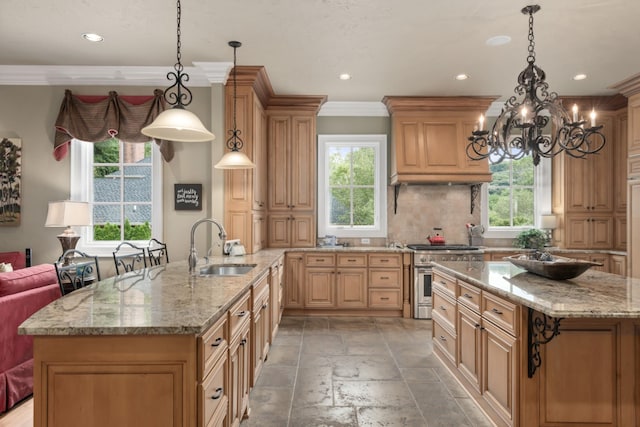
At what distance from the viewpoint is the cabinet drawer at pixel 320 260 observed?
16.0ft

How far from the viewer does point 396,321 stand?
4.71 metres

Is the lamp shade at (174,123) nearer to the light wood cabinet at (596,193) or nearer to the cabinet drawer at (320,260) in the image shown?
the cabinet drawer at (320,260)

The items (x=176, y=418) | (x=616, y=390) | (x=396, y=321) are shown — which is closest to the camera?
(x=176, y=418)

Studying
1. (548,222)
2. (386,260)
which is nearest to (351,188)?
(386,260)

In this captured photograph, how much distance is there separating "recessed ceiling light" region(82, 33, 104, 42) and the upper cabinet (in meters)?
3.31

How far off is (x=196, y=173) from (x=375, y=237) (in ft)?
8.64

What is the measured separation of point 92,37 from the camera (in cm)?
334

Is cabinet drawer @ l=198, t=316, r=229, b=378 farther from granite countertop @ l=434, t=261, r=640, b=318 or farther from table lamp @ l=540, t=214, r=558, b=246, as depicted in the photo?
table lamp @ l=540, t=214, r=558, b=246

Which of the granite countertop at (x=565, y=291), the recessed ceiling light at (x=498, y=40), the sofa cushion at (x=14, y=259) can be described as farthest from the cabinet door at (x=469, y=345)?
the sofa cushion at (x=14, y=259)

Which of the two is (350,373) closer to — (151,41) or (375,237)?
(375,237)

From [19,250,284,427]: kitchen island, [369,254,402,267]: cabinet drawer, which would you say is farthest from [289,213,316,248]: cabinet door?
[19,250,284,427]: kitchen island

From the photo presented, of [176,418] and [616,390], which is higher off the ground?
[176,418]

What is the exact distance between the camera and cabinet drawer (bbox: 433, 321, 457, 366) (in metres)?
2.96

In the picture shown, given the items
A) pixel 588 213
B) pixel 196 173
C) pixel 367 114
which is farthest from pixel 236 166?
pixel 588 213
